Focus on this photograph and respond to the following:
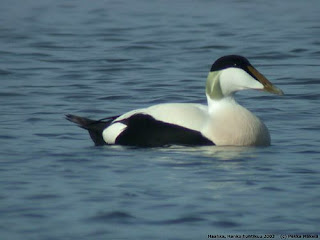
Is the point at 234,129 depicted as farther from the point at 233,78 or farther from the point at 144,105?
the point at 144,105

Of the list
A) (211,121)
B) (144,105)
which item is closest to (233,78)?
(211,121)

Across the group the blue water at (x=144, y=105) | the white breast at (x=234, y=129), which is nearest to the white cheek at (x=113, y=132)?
the blue water at (x=144, y=105)

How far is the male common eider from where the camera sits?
8297 millimetres

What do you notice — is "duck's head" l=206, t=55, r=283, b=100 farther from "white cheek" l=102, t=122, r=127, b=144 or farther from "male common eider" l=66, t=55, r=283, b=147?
"white cheek" l=102, t=122, r=127, b=144

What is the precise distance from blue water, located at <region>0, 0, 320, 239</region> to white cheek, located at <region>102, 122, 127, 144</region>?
0.15 meters

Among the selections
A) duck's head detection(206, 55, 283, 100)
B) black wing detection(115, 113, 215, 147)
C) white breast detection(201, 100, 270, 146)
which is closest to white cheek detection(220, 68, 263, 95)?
duck's head detection(206, 55, 283, 100)

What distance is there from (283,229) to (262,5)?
12.7 metres

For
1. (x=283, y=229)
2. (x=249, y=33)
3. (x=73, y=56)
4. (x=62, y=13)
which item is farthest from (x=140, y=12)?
(x=283, y=229)

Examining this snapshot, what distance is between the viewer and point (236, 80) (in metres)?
8.48

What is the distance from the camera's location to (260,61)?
13.3 metres

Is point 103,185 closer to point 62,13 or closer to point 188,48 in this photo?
point 188,48

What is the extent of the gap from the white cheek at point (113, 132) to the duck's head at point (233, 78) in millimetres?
718

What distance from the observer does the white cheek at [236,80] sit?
8461mm

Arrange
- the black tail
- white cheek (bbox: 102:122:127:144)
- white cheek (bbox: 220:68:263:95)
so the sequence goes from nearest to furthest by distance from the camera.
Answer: white cheek (bbox: 220:68:263:95), white cheek (bbox: 102:122:127:144), the black tail
